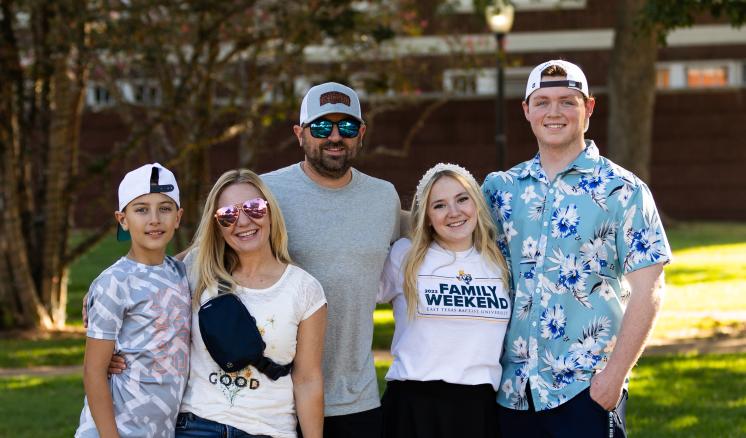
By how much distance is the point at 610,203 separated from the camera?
13.4ft

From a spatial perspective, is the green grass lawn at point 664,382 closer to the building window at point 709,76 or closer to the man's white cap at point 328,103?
the man's white cap at point 328,103

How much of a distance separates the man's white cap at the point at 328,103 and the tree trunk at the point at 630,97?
16.3m

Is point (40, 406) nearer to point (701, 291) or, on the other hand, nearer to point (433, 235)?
point (433, 235)

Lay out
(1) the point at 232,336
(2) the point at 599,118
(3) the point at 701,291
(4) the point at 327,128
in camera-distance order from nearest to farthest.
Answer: (1) the point at 232,336 → (4) the point at 327,128 → (3) the point at 701,291 → (2) the point at 599,118

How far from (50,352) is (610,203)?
8.05m

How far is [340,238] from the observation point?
4355 millimetres

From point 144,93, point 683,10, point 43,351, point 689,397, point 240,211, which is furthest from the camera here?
point 144,93

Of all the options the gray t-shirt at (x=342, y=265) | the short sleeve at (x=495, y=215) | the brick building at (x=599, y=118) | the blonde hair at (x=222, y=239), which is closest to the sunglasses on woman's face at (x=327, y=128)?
the gray t-shirt at (x=342, y=265)

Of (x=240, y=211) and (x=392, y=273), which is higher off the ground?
(x=240, y=211)

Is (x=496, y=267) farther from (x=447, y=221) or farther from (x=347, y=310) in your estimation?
(x=347, y=310)

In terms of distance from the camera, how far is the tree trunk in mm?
20188

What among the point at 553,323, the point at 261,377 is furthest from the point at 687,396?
the point at 261,377

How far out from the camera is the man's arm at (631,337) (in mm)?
3959

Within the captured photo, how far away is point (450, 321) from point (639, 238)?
2.62ft
